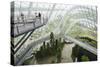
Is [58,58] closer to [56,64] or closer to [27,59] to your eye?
[56,64]

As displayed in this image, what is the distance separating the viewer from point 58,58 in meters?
2.73

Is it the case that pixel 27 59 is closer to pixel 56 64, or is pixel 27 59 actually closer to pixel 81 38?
pixel 56 64

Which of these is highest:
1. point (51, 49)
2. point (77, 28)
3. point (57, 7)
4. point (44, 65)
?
point (57, 7)

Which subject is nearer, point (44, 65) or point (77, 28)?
point (44, 65)

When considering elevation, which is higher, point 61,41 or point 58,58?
point 61,41

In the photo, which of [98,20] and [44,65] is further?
[98,20]

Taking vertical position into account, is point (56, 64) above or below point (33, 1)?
below

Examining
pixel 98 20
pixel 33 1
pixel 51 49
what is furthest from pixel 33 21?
pixel 98 20
